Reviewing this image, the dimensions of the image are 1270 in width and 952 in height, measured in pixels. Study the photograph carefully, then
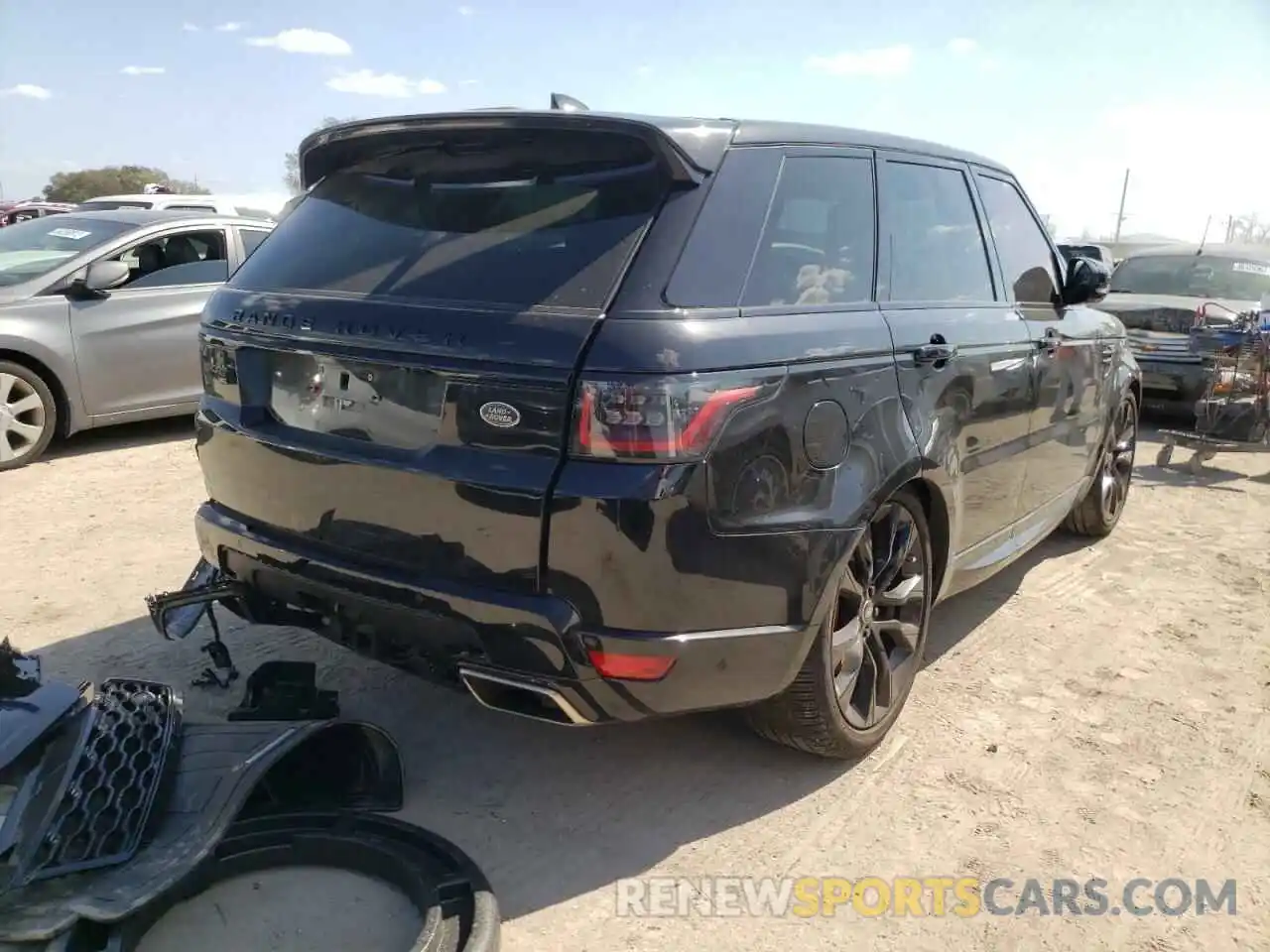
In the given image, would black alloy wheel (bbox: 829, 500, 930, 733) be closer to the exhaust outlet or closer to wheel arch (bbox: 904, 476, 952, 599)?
wheel arch (bbox: 904, 476, 952, 599)

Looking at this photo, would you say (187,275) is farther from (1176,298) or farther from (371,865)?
(1176,298)

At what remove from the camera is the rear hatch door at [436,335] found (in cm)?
235

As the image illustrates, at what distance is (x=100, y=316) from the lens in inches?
266

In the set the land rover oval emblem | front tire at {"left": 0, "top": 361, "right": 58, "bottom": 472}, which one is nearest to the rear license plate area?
the land rover oval emblem

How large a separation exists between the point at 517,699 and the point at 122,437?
20.0ft

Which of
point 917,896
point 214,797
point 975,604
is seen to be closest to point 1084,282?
point 975,604

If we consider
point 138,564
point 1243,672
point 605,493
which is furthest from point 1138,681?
point 138,564

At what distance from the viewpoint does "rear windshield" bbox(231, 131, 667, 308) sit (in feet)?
8.04

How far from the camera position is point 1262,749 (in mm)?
3422

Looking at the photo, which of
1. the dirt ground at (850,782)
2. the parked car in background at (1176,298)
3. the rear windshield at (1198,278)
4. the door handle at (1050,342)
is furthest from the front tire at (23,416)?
the rear windshield at (1198,278)

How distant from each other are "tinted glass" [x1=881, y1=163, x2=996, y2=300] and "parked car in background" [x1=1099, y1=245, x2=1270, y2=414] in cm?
502

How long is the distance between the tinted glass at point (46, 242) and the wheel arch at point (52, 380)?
21.8 inches

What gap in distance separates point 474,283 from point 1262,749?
3067 millimetres

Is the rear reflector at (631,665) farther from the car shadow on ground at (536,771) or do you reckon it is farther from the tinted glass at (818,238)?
the tinted glass at (818,238)
